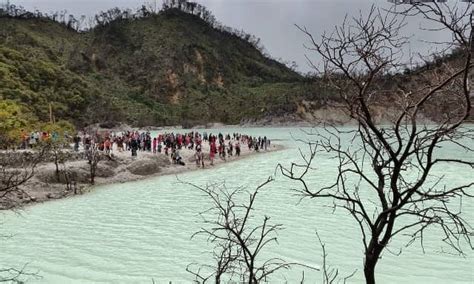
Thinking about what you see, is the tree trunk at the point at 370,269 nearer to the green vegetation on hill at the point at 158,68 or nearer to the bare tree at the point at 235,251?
the bare tree at the point at 235,251

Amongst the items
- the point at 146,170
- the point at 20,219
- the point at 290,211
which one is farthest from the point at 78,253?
the point at 146,170

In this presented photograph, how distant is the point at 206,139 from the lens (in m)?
53.5

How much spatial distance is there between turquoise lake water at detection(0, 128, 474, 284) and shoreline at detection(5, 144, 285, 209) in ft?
3.73

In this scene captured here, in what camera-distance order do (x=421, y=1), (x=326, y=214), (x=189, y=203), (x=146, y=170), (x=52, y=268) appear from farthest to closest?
(x=146, y=170)
(x=189, y=203)
(x=326, y=214)
(x=52, y=268)
(x=421, y=1)

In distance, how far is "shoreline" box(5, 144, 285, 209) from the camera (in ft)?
74.3

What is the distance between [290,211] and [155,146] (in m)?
19.8

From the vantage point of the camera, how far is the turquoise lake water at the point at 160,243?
10.8 metres

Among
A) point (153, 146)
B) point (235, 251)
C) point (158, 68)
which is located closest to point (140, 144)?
point (153, 146)

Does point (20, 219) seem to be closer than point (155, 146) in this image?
Yes

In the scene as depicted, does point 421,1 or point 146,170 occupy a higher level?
point 421,1

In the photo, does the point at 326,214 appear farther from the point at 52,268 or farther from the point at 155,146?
the point at 155,146

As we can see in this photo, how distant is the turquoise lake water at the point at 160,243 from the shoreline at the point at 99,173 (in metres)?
1.14

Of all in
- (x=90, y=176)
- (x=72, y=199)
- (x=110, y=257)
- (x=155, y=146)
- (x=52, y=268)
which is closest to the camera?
(x=52, y=268)

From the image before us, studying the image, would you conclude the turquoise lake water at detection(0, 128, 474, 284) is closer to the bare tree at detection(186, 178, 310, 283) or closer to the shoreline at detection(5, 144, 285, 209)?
the bare tree at detection(186, 178, 310, 283)
